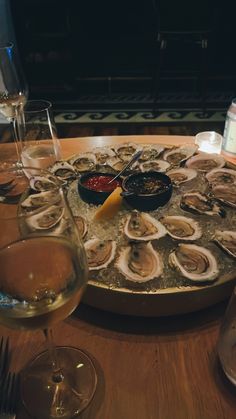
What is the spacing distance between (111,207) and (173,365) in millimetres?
342

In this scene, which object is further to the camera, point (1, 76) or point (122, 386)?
point (1, 76)

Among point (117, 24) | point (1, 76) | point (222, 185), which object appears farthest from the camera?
point (117, 24)

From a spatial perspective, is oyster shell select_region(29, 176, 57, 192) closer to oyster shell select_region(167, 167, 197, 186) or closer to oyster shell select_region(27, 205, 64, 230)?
oyster shell select_region(27, 205, 64, 230)

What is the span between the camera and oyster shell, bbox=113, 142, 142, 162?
110 cm

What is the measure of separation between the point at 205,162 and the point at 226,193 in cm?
18

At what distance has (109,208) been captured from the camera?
0.79 meters

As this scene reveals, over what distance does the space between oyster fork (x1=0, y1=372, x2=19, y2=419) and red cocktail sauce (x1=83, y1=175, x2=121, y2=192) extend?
461 mm

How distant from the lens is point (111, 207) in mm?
797

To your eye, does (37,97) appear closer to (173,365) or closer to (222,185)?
→ (222,185)

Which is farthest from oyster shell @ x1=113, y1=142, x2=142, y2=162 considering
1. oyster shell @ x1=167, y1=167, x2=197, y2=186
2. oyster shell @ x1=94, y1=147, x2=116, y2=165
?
oyster shell @ x1=167, y1=167, x2=197, y2=186

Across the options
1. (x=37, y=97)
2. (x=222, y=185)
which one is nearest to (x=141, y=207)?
(x=222, y=185)

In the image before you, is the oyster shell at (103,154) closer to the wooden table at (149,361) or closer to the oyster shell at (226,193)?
the oyster shell at (226,193)

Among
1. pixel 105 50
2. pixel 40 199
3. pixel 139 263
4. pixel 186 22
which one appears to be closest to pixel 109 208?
pixel 139 263

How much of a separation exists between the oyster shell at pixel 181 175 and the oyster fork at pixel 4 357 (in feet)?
1.82
